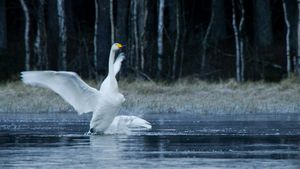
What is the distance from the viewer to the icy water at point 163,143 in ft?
41.0

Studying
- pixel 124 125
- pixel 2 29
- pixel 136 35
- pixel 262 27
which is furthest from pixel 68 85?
pixel 262 27

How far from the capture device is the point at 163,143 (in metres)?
15.2

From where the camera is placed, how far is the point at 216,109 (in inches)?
884

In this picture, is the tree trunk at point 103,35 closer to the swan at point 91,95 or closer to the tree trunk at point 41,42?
the tree trunk at point 41,42

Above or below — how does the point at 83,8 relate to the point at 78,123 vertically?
above

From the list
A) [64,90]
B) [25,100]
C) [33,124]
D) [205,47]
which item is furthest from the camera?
[205,47]

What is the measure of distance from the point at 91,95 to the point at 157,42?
1833 cm

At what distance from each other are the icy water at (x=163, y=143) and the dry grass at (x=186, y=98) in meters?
1.34

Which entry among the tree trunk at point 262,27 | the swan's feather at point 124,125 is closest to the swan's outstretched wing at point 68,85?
the swan's feather at point 124,125

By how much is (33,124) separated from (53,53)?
1945cm

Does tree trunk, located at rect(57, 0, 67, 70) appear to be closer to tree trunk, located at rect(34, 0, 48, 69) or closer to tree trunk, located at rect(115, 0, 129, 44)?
tree trunk, located at rect(34, 0, 48, 69)

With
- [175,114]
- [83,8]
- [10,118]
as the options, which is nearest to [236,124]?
[175,114]

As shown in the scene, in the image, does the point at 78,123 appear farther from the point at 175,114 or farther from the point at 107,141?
the point at 107,141

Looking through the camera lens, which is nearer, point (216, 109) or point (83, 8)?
point (216, 109)
